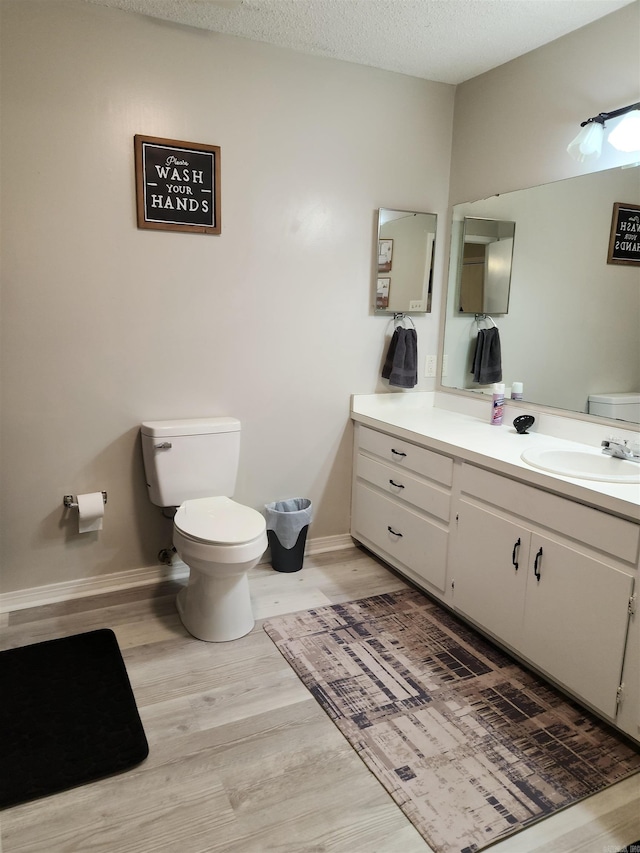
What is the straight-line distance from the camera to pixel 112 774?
1663mm

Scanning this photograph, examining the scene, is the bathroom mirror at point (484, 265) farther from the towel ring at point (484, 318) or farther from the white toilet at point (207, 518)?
the white toilet at point (207, 518)

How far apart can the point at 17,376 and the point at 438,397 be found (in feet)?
6.95

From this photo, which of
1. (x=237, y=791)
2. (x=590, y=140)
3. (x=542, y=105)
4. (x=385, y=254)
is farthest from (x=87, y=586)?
Answer: (x=542, y=105)

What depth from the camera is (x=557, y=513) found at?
192cm

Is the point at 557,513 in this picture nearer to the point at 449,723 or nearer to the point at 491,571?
the point at 491,571

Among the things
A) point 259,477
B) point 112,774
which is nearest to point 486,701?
point 112,774

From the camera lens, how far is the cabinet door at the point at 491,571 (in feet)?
6.88

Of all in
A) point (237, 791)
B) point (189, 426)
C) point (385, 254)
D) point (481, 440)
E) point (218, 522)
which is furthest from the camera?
point (385, 254)

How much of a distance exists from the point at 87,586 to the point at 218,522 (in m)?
0.81

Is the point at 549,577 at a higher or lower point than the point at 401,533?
higher

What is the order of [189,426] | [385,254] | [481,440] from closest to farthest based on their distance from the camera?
[481,440], [189,426], [385,254]

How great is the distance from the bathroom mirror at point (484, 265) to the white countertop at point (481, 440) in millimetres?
525

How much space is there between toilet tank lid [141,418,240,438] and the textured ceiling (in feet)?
5.41

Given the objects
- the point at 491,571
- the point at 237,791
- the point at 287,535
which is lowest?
the point at 237,791
